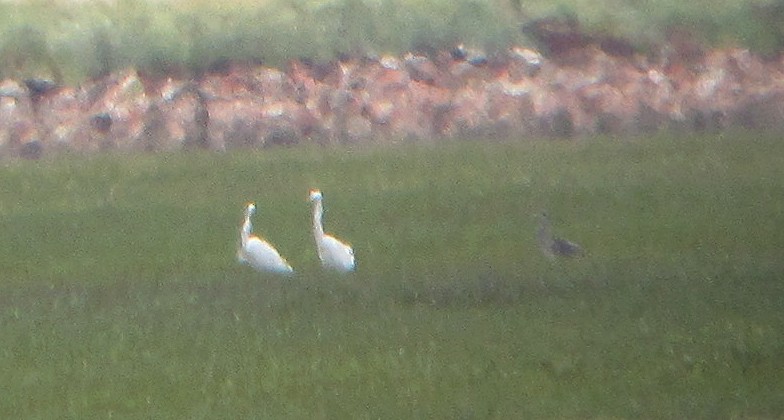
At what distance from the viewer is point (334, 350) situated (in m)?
15.4

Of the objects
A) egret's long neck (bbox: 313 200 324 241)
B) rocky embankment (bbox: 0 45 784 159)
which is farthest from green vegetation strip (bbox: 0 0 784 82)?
egret's long neck (bbox: 313 200 324 241)

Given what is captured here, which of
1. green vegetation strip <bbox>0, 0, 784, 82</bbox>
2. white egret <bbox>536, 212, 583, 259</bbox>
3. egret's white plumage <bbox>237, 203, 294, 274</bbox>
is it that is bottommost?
green vegetation strip <bbox>0, 0, 784, 82</bbox>

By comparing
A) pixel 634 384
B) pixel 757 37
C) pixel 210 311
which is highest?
pixel 634 384

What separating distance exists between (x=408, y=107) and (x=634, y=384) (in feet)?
71.3

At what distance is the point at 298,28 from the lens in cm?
3831

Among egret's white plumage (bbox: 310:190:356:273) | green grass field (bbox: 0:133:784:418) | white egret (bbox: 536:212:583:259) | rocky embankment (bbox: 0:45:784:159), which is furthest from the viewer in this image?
rocky embankment (bbox: 0:45:784:159)

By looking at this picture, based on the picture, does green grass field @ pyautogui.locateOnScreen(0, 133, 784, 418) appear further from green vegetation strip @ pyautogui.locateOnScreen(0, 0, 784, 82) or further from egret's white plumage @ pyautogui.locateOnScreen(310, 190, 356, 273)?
green vegetation strip @ pyautogui.locateOnScreen(0, 0, 784, 82)

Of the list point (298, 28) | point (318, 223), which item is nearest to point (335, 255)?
point (318, 223)

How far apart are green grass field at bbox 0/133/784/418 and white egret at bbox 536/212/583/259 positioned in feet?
0.75

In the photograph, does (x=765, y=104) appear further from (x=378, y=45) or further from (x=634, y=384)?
(x=634, y=384)

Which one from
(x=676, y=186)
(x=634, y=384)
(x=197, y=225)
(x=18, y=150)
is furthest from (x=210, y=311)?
(x=18, y=150)

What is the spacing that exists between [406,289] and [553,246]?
239 cm

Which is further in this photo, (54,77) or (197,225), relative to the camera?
(54,77)

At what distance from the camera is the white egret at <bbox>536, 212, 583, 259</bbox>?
65.9 feet
